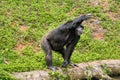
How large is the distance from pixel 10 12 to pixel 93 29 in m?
3.88

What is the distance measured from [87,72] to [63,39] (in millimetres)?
1395

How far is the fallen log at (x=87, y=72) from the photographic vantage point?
11.4 m

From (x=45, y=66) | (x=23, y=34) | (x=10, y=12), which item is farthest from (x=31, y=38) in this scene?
(x=45, y=66)

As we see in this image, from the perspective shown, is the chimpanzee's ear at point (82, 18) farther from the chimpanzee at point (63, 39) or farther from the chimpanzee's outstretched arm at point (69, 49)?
the chimpanzee's outstretched arm at point (69, 49)

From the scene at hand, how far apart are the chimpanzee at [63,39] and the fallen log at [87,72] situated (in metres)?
0.37

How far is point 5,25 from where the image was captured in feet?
53.8

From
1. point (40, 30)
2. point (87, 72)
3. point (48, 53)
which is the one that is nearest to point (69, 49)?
point (48, 53)

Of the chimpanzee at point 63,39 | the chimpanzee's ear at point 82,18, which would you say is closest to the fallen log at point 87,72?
the chimpanzee at point 63,39

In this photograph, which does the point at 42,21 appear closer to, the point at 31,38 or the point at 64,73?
the point at 31,38

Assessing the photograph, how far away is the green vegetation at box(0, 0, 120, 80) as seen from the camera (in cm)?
1381

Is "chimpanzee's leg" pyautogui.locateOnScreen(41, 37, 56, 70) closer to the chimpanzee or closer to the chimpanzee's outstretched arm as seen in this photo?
the chimpanzee

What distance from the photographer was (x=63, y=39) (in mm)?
12195

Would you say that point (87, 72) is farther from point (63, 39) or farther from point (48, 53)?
point (48, 53)

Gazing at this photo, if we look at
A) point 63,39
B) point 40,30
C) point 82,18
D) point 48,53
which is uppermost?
point 82,18
